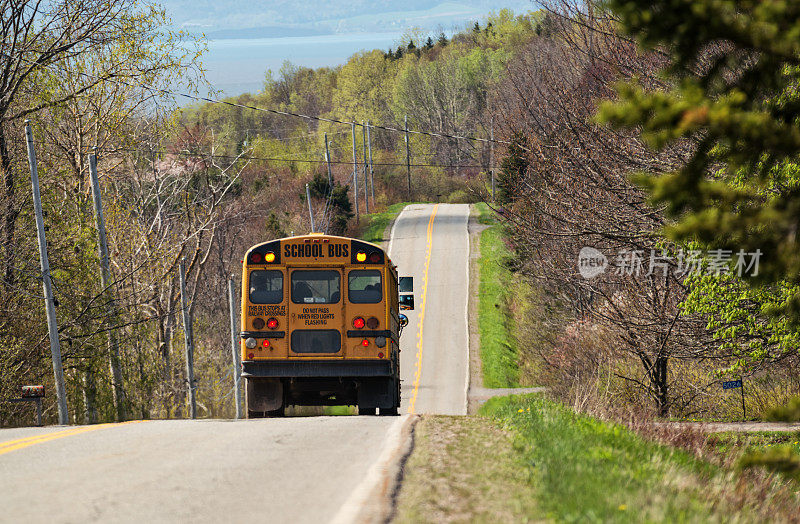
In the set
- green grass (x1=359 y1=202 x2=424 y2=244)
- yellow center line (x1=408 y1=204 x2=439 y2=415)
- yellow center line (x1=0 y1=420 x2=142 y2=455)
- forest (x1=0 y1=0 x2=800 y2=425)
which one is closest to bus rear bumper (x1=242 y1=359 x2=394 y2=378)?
forest (x1=0 y1=0 x2=800 y2=425)

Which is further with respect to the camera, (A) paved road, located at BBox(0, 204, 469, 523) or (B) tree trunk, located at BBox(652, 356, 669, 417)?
(B) tree trunk, located at BBox(652, 356, 669, 417)

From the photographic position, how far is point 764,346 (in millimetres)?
15805

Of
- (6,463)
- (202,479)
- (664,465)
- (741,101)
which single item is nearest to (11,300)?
(6,463)

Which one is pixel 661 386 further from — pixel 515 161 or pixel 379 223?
pixel 379 223

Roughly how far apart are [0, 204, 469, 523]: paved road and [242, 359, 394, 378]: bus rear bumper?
2765 mm

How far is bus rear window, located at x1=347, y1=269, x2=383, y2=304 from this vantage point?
16109 millimetres

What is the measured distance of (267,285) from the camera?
16078 mm

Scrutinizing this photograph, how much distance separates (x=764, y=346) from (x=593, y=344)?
11162 millimetres

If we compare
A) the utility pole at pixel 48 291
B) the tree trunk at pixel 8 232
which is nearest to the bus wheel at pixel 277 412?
the utility pole at pixel 48 291

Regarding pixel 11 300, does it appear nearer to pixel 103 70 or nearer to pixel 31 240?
pixel 31 240

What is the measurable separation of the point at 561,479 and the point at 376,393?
9.87 m

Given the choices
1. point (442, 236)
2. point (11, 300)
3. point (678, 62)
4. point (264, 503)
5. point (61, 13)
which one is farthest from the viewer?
point (442, 236)

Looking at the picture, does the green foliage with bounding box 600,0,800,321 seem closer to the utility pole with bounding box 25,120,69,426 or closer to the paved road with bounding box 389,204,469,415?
the utility pole with bounding box 25,120,69,426

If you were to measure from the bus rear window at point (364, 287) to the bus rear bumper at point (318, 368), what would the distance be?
1.11 metres
